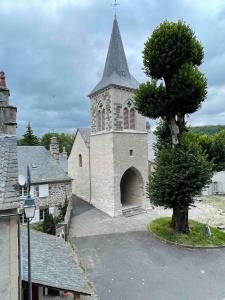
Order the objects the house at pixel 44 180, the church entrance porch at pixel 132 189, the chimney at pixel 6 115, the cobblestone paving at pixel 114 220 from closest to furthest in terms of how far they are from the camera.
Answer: the chimney at pixel 6 115, the cobblestone paving at pixel 114 220, the house at pixel 44 180, the church entrance porch at pixel 132 189

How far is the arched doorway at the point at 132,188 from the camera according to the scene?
22484 mm

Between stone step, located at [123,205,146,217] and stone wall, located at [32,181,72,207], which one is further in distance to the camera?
stone step, located at [123,205,146,217]

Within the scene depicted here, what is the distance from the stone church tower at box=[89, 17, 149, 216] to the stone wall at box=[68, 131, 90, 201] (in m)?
1.12

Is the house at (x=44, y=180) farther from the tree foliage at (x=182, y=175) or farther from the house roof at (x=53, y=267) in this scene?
the house roof at (x=53, y=267)

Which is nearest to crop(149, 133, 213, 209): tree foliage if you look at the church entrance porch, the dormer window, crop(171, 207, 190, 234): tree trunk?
crop(171, 207, 190, 234): tree trunk

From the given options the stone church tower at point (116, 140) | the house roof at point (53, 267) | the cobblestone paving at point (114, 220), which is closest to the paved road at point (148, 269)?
the cobblestone paving at point (114, 220)

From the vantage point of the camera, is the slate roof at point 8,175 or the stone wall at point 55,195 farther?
the stone wall at point 55,195

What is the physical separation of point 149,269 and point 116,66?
1735cm

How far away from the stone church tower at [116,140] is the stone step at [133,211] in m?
0.12

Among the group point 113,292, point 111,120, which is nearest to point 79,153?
point 111,120

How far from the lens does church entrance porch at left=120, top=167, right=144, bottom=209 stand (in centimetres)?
2244

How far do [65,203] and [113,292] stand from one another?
11.2 meters

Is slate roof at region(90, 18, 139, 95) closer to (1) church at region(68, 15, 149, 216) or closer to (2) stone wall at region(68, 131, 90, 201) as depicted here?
(1) church at region(68, 15, 149, 216)

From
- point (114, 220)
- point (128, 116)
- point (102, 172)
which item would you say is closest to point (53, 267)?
point (114, 220)
